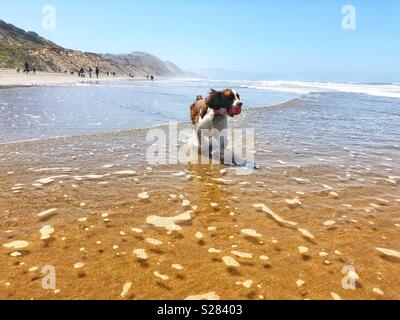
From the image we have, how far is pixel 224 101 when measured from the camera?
820 centimetres

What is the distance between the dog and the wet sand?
1644 millimetres

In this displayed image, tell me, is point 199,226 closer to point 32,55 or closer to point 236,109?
point 236,109

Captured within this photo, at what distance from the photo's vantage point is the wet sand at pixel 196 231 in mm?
3207

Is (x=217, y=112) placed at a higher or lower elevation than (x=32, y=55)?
lower

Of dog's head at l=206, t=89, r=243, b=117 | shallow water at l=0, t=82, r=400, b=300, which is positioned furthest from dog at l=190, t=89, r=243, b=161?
shallow water at l=0, t=82, r=400, b=300

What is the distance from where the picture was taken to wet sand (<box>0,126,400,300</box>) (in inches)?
126

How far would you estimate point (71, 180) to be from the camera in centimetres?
624

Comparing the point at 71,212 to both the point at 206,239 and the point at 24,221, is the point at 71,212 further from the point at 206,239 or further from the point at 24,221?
the point at 206,239

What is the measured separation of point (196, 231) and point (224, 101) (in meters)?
4.59

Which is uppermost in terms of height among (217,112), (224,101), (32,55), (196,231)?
(32,55)

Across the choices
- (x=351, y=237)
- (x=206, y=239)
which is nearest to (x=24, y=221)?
(x=206, y=239)

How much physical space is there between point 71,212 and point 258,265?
2.85 meters

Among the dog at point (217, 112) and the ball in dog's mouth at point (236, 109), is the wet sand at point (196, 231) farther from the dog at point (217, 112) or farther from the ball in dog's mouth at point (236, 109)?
the dog at point (217, 112)

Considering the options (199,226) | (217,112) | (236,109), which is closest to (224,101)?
(217,112)
